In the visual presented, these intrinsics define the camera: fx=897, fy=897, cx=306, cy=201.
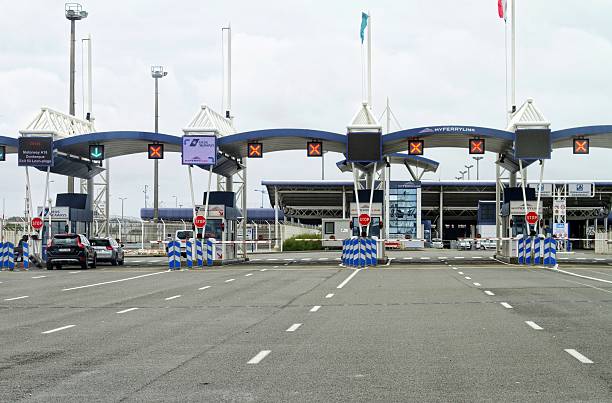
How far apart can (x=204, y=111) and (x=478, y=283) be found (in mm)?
21175

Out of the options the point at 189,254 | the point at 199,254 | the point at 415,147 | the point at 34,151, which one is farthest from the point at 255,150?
the point at 34,151

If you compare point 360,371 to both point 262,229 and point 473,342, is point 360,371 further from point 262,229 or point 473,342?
point 262,229

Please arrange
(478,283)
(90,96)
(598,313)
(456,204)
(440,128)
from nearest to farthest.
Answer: (598,313), (478,283), (440,128), (90,96), (456,204)

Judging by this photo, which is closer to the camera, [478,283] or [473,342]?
[473,342]

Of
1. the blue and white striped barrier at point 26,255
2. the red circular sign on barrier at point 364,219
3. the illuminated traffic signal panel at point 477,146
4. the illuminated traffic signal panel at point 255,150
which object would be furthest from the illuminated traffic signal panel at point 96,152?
the illuminated traffic signal panel at point 477,146

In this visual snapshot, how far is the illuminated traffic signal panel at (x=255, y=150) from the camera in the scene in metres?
44.2

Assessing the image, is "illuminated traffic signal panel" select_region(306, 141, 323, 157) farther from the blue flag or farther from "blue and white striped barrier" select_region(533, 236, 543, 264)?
"blue and white striped barrier" select_region(533, 236, 543, 264)

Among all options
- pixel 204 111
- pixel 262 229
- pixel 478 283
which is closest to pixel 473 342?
pixel 478 283

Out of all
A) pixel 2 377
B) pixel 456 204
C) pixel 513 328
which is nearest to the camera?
pixel 2 377

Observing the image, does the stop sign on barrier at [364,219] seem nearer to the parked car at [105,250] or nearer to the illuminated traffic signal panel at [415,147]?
the illuminated traffic signal panel at [415,147]

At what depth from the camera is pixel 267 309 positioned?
18625 millimetres

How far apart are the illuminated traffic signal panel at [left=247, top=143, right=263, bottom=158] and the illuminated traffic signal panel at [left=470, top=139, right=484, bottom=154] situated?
10.3 metres

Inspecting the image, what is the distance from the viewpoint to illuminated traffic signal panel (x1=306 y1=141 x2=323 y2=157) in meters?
44.4

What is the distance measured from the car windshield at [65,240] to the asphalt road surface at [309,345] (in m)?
14.9
